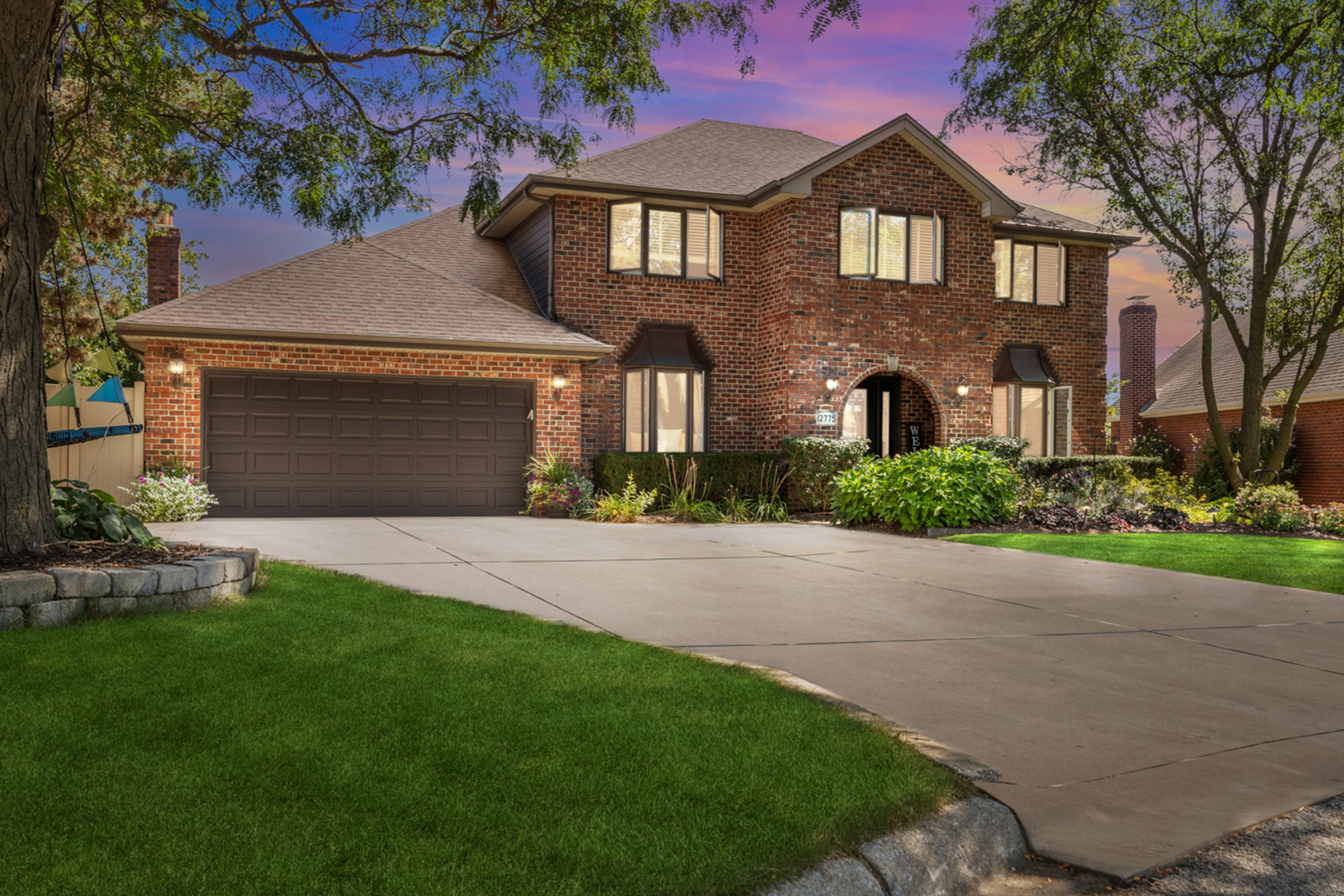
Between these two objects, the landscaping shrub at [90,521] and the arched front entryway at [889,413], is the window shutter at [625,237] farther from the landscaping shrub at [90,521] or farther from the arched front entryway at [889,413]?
the landscaping shrub at [90,521]

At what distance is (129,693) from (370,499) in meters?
12.1

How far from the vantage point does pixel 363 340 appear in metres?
15.5

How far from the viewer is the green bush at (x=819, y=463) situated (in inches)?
→ 667

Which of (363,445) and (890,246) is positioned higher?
(890,246)

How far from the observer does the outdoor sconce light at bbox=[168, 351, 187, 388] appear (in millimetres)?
14820

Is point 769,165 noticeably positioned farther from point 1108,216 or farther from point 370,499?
point 370,499

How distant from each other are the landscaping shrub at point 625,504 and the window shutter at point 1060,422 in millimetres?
9678

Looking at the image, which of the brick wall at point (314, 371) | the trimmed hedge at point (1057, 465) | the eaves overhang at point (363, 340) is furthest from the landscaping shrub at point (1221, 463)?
the brick wall at point (314, 371)

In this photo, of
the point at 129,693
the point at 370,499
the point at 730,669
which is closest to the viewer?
the point at 129,693

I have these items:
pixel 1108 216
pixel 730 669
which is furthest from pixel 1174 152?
pixel 730 669

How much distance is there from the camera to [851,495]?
14922 mm

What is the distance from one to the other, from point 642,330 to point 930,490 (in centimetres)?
704

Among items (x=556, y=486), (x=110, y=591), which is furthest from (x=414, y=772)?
(x=556, y=486)

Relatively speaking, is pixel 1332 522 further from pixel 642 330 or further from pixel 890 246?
pixel 642 330
